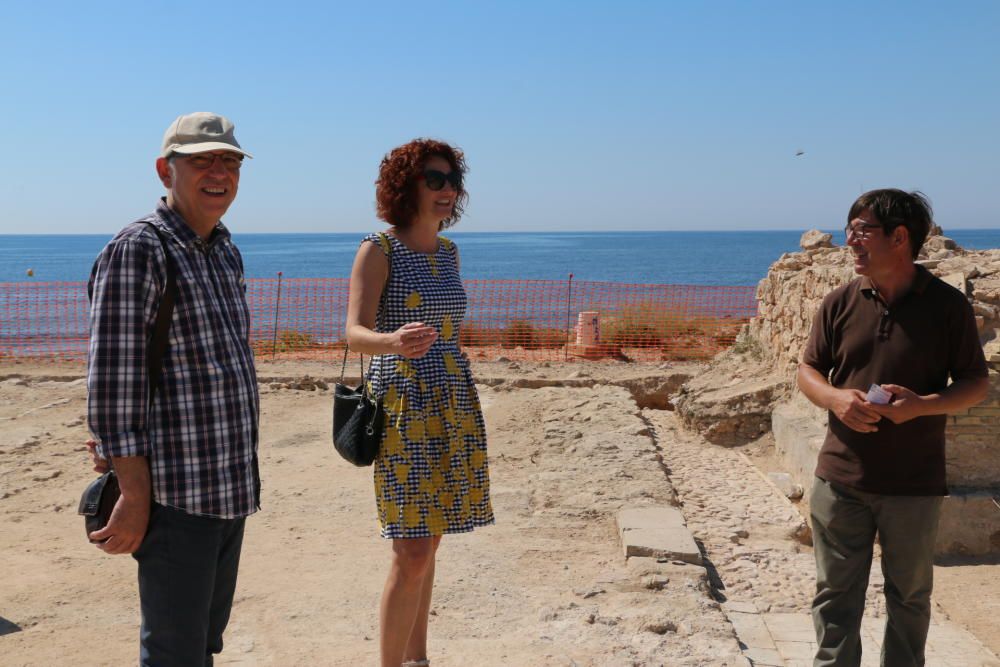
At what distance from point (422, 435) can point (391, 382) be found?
217 mm

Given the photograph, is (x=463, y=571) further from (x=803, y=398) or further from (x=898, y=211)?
(x=803, y=398)

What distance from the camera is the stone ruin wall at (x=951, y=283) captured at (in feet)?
20.1

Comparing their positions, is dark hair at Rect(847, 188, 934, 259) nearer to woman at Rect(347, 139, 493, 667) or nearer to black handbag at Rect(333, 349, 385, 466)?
woman at Rect(347, 139, 493, 667)

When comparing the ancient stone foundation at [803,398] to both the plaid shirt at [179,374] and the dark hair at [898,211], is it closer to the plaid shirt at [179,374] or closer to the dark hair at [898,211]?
the dark hair at [898,211]

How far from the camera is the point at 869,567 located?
10.5 feet

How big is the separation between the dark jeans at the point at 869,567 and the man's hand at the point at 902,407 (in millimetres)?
323

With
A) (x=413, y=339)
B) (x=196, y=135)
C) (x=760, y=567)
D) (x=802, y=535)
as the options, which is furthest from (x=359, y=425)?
(x=802, y=535)

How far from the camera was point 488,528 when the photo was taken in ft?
19.1

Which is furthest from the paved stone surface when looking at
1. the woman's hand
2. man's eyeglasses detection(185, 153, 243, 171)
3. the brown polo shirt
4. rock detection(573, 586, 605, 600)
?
man's eyeglasses detection(185, 153, 243, 171)

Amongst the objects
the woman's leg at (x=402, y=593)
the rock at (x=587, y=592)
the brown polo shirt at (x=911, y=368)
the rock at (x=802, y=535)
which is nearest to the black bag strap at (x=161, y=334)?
the woman's leg at (x=402, y=593)

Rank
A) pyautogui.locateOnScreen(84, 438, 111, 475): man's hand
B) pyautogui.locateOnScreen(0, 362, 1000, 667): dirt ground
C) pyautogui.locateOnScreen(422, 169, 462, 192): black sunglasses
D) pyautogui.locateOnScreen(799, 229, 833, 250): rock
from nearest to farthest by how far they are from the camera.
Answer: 1. pyautogui.locateOnScreen(84, 438, 111, 475): man's hand
2. pyautogui.locateOnScreen(422, 169, 462, 192): black sunglasses
3. pyautogui.locateOnScreen(0, 362, 1000, 667): dirt ground
4. pyautogui.locateOnScreen(799, 229, 833, 250): rock

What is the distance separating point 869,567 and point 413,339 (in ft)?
6.18

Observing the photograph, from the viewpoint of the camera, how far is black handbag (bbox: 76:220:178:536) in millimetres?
2219

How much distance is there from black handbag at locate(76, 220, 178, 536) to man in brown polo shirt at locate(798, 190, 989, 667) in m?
2.26
